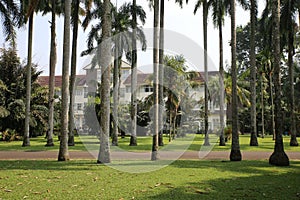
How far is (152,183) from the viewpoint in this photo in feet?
32.0

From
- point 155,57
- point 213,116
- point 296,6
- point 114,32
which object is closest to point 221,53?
point 296,6

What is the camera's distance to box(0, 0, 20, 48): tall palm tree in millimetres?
21855

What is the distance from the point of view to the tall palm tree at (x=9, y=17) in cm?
2185

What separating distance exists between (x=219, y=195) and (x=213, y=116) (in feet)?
188

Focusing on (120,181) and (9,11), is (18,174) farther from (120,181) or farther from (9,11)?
(9,11)

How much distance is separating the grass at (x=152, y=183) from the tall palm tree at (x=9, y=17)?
1173cm

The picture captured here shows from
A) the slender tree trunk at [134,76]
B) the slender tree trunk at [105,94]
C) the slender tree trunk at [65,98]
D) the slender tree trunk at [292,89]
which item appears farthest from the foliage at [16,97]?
the slender tree trunk at [292,89]

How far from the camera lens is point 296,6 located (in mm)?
26625

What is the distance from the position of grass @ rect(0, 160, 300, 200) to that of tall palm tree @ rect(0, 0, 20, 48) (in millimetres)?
11727

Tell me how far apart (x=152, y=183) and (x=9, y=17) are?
17910mm

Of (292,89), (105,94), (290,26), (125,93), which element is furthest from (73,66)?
(125,93)

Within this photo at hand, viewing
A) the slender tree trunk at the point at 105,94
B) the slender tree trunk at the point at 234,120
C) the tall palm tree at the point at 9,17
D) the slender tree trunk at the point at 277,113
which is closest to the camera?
the slender tree trunk at the point at 277,113

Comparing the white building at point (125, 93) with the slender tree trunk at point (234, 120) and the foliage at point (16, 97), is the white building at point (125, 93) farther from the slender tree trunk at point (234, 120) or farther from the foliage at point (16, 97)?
the slender tree trunk at point (234, 120)

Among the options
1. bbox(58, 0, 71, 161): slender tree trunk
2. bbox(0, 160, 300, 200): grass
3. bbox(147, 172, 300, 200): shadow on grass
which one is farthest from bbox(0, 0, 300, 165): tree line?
bbox(147, 172, 300, 200): shadow on grass
